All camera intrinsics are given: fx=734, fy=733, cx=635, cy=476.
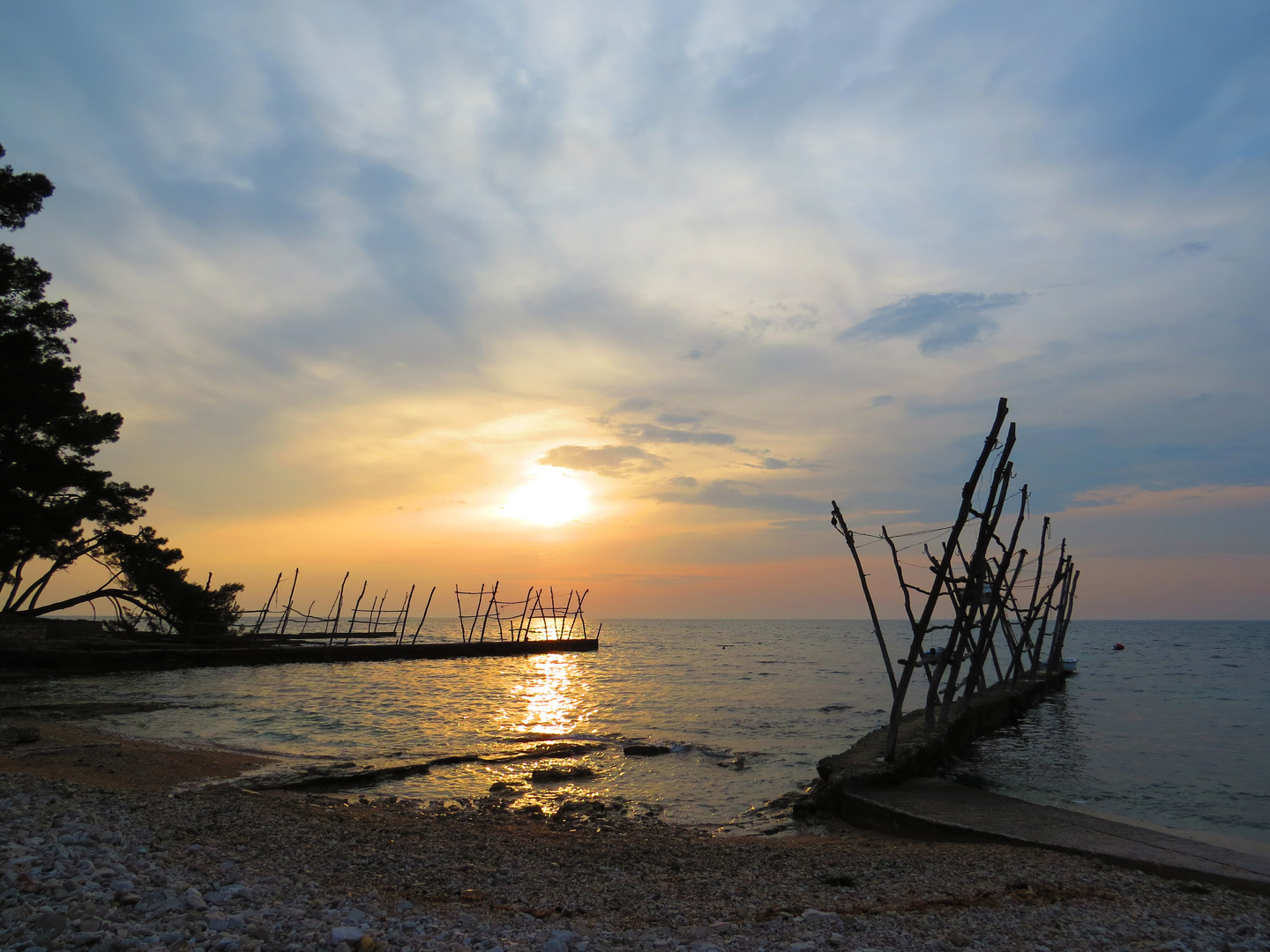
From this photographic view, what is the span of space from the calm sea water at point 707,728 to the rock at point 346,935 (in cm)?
657

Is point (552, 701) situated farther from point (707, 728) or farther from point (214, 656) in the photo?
point (214, 656)

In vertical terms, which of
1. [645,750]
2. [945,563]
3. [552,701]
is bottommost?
[552,701]

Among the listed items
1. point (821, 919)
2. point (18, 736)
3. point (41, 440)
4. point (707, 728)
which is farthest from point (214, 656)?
point (821, 919)

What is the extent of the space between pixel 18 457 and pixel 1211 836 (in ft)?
98.4

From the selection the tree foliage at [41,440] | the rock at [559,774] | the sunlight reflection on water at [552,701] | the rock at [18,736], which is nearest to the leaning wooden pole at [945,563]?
the rock at [559,774]

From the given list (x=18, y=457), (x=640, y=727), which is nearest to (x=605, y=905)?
(x=640, y=727)

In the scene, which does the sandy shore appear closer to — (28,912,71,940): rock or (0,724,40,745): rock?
(28,912,71,940): rock

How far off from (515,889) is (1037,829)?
573 cm

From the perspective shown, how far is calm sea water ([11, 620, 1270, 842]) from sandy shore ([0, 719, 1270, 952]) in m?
3.35

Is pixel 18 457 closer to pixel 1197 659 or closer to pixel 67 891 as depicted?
pixel 67 891

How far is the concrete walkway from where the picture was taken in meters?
6.70

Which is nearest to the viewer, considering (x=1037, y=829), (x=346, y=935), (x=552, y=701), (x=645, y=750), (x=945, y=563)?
(x=346, y=935)

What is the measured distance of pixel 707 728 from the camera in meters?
19.2

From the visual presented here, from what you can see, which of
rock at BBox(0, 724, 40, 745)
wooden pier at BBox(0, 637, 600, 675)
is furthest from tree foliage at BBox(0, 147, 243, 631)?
rock at BBox(0, 724, 40, 745)
